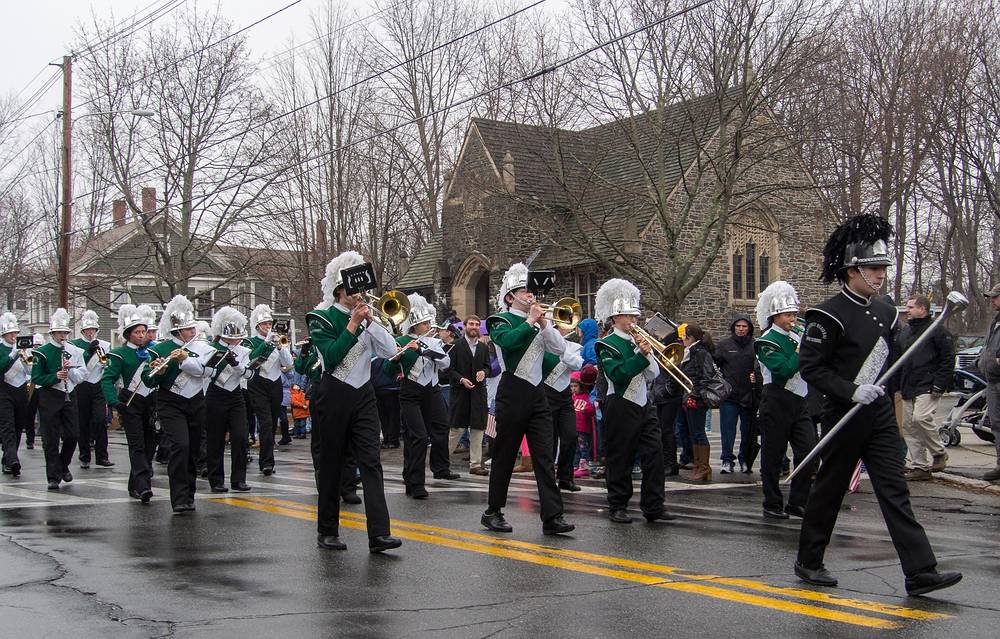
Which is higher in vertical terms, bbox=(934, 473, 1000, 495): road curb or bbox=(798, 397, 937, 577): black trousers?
bbox=(798, 397, 937, 577): black trousers

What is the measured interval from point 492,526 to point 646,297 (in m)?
23.3

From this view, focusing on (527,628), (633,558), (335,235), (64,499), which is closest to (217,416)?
(64,499)

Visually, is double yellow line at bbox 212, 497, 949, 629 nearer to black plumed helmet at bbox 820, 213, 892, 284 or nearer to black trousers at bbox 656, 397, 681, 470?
black plumed helmet at bbox 820, 213, 892, 284

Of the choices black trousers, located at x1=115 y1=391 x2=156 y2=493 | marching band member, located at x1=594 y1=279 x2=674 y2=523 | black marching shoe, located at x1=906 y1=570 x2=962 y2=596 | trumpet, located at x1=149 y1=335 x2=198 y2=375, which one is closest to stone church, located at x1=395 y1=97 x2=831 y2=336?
black trousers, located at x1=115 y1=391 x2=156 y2=493

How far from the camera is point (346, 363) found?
8.98 m

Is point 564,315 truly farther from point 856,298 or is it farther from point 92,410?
point 92,410

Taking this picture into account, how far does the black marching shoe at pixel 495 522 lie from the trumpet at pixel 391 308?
171 cm

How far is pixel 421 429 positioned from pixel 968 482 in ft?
19.6

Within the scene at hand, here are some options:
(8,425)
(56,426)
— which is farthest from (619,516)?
(8,425)

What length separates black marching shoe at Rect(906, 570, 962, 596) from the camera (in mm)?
6863

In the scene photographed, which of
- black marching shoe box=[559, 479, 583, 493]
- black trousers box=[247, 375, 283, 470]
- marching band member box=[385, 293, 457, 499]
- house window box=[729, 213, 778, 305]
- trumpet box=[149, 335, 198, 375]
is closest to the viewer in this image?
trumpet box=[149, 335, 198, 375]

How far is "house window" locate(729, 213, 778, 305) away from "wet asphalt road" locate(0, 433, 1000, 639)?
2464 cm

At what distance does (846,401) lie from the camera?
7.26 m

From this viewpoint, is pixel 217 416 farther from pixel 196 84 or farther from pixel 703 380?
pixel 196 84
